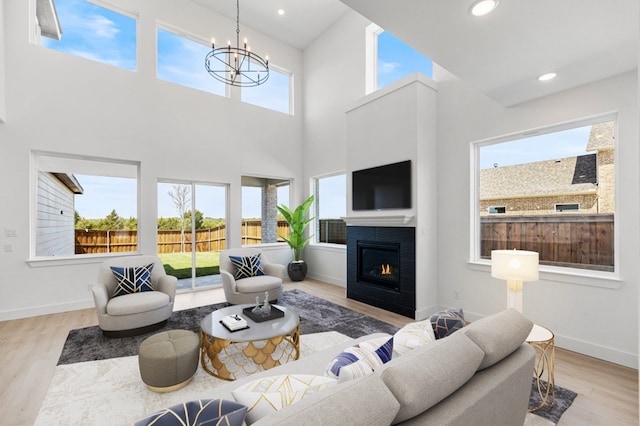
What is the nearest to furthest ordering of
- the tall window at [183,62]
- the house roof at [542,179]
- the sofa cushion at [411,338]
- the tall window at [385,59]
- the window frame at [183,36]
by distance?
the sofa cushion at [411,338] → the house roof at [542,179] → the tall window at [385,59] → the window frame at [183,36] → the tall window at [183,62]

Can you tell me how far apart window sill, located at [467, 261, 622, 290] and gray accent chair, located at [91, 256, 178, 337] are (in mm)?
4375

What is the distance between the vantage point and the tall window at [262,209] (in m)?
6.43

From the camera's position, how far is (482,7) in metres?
1.85

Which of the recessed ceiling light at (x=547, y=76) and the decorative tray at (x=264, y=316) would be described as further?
the decorative tray at (x=264, y=316)

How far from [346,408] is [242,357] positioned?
7.67 feet

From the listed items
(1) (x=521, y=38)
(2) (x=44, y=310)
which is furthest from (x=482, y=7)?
(2) (x=44, y=310)

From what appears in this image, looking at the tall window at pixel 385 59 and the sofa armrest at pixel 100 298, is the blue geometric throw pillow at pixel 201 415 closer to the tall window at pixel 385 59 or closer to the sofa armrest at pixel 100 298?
the sofa armrest at pixel 100 298

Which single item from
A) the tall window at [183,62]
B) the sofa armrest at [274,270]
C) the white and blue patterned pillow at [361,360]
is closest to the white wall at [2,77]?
the tall window at [183,62]

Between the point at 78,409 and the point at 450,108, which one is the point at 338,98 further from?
the point at 78,409

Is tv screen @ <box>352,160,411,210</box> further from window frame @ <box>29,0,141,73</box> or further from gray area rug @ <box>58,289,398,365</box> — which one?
window frame @ <box>29,0,141,73</box>

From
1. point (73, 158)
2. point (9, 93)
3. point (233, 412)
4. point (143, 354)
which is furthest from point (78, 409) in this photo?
point (9, 93)

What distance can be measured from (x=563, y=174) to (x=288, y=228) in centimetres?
504

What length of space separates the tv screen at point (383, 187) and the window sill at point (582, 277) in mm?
1712

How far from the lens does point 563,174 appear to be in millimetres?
3297
